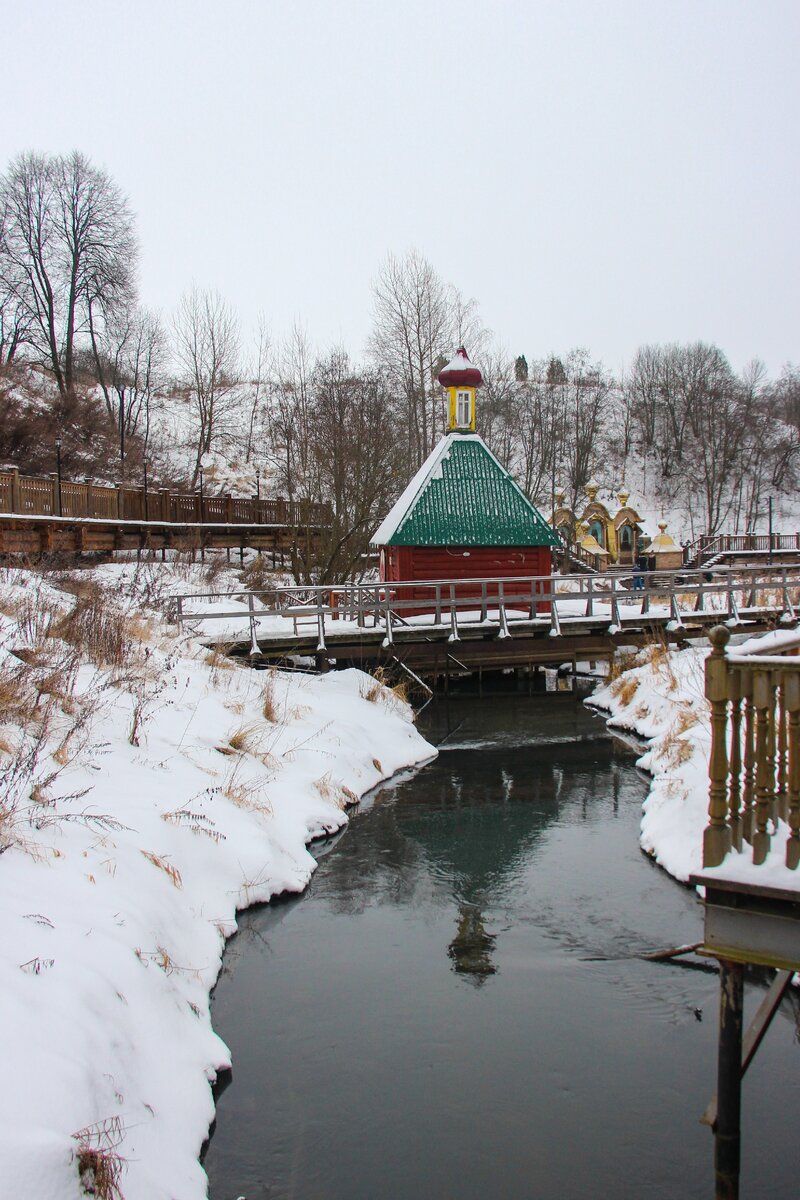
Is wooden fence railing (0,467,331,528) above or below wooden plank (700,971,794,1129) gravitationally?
above

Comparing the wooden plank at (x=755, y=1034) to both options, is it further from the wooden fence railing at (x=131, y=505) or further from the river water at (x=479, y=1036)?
the wooden fence railing at (x=131, y=505)

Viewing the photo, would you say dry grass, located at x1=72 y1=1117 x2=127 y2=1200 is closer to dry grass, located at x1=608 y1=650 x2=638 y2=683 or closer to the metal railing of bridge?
the metal railing of bridge

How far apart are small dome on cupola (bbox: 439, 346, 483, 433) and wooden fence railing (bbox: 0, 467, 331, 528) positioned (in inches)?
216

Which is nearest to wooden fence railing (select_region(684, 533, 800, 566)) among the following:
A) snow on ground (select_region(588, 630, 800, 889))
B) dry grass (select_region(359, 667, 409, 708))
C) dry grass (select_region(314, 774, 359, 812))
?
snow on ground (select_region(588, 630, 800, 889))

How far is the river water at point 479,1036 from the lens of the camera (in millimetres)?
4809

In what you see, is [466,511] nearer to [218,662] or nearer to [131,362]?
[218,662]

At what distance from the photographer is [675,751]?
12.1 metres

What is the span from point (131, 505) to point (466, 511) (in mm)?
12895

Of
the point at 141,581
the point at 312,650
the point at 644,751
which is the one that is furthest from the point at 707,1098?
the point at 141,581

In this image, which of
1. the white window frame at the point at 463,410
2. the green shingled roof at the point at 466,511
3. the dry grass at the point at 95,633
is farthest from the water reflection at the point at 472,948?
the white window frame at the point at 463,410

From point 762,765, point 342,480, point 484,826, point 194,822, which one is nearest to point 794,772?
point 762,765

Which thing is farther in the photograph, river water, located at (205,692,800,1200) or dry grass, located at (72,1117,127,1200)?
river water, located at (205,692,800,1200)

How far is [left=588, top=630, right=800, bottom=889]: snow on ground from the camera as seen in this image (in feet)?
15.1

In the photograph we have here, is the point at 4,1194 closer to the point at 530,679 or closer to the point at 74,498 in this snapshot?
the point at 530,679
